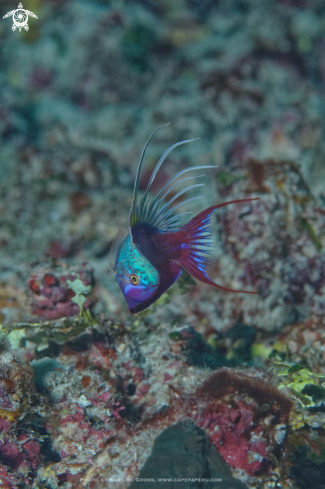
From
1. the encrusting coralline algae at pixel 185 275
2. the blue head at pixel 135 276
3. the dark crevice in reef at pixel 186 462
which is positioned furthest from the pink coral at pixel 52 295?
the blue head at pixel 135 276

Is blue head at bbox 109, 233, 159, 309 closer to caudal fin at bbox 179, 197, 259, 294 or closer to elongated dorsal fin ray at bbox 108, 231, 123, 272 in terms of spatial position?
elongated dorsal fin ray at bbox 108, 231, 123, 272

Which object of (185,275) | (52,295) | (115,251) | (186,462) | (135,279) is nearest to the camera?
(135,279)

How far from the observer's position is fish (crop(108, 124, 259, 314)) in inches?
76.9

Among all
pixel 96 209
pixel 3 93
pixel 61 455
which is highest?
pixel 3 93

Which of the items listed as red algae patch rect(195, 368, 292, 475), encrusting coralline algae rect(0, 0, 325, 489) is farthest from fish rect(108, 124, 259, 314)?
encrusting coralline algae rect(0, 0, 325, 489)

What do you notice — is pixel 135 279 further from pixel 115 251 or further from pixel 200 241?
pixel 200 241

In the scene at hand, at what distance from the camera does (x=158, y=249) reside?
7.26ft

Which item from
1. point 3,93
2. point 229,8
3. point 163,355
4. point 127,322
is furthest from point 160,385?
point 229,8

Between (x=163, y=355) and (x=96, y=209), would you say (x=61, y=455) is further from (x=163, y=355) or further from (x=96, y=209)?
(x=96, y=209)

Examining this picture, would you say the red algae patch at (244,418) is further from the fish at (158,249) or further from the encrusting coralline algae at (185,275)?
the fish at (158,249)

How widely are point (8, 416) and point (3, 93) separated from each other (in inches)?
179

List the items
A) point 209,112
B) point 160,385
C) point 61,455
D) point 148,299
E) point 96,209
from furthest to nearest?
point 209,112, point 96,209, point 160,385, point 61,455, point 148,299

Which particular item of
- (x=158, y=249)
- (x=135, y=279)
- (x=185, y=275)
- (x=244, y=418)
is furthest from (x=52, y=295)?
(x=244, y=418)

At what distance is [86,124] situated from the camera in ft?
16.2
